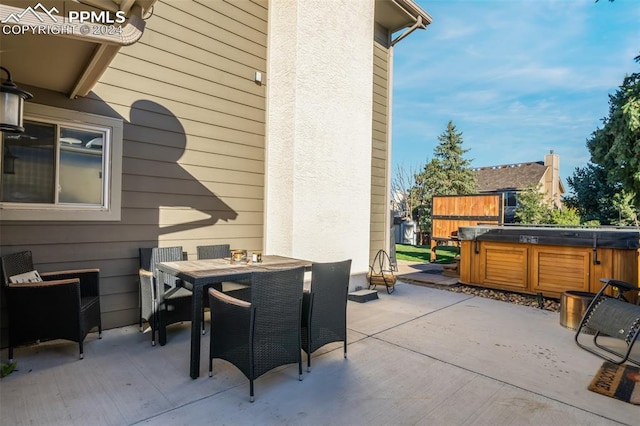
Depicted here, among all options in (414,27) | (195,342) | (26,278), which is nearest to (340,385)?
(195,342)

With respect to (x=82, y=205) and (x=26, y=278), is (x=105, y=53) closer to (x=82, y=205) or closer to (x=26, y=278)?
(x=82, y=205)

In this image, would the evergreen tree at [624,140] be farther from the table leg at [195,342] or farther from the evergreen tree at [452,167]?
the evergreen tree at [452,167]

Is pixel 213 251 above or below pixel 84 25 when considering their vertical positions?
below

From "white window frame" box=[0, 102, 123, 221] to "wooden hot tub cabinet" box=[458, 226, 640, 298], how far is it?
19.9 feet

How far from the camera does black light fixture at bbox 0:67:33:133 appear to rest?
230 centimetres

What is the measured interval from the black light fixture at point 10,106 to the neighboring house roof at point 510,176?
84.1 ft

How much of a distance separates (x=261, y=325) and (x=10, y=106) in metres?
2.42

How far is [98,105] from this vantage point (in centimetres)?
362

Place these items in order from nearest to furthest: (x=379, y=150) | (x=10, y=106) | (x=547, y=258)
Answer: (x=10, y=106) < (x=547, y=258) < (x=379, y=150)

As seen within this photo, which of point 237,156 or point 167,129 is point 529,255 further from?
point 167,129

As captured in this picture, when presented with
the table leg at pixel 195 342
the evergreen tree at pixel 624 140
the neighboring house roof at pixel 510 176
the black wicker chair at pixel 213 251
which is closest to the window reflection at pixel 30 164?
the black wicker chair at pixel 213 251

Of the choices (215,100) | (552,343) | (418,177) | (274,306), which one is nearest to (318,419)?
(274,306)

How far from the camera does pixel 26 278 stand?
2961 millimetres

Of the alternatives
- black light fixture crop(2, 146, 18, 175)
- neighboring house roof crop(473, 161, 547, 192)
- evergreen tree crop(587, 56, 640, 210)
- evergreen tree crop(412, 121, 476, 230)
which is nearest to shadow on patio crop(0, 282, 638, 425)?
black light fixture crop(2, 146, 18, 175)
